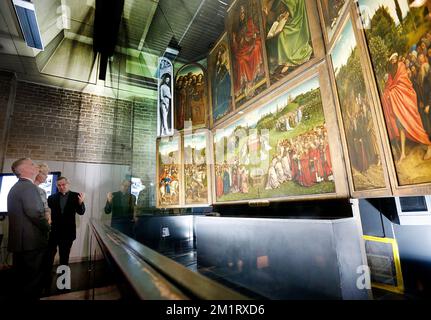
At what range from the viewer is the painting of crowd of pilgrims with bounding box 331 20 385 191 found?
5.81 ft

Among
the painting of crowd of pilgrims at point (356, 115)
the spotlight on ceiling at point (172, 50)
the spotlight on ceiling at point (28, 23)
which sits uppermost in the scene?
the spotlight on ceiling at point (172, 50)

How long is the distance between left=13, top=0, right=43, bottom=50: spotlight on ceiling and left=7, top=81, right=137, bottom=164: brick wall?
1.76 m

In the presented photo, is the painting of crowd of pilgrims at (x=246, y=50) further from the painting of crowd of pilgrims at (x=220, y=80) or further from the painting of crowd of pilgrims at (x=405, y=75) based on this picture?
the painting of crowd of pilgrims at (x=405, y=75)

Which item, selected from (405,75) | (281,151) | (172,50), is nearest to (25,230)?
(281,151)

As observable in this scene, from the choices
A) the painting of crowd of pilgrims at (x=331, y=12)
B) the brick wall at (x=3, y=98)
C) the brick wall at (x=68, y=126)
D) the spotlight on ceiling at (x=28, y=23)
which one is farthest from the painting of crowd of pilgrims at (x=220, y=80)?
the brick wall at (x=3, y=98)

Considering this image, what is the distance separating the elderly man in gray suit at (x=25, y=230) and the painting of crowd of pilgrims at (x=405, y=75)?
3.64 metres

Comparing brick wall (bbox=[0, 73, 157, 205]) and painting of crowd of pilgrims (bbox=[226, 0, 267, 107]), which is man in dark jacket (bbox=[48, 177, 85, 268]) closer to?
brick wall (bbox=[0, 73, 157, 205])

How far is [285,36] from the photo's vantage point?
302cm

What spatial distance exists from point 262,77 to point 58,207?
14.0 ft

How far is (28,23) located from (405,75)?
5.37 metres

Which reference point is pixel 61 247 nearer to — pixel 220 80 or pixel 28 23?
pixel 28 23

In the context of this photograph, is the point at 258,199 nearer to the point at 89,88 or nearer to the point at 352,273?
the point at 352,273

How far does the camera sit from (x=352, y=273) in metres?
1.67

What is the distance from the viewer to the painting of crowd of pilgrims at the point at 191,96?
17.2 ft
